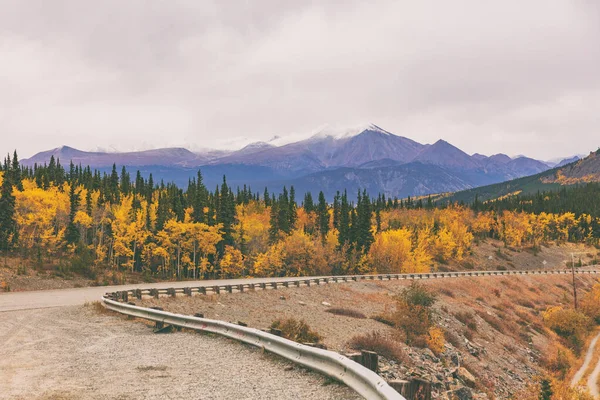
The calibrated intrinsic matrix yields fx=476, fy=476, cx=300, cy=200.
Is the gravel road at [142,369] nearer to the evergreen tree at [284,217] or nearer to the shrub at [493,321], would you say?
the shrub at [493,321]

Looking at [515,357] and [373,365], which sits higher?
[373,365]

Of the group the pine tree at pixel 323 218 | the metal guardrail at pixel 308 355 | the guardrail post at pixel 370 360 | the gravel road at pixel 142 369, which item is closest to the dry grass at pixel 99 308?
the gravel road at pixel 142 369

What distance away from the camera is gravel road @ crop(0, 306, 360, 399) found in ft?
27.6

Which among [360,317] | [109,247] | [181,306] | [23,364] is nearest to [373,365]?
[23,364]

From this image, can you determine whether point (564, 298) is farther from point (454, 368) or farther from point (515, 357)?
point (454, 368)

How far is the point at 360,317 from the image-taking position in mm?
34688

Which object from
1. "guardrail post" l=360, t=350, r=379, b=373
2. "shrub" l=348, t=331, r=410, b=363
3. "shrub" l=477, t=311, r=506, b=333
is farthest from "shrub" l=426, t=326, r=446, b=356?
"guardrail post" l=360, t=350, r=379, b=373

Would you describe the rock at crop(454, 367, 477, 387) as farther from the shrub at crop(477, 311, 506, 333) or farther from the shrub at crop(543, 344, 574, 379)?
the shrub at crop(477, 311, 506, 333)

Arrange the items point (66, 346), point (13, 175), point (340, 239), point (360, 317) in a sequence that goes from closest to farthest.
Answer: point (66, 346) < point (360, 317) < point (13, 175) < point (340, 239)

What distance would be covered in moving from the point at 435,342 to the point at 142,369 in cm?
2481

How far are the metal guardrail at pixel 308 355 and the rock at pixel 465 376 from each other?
18507 mm

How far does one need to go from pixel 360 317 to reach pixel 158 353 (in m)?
24.1

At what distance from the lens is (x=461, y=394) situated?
25234 mm

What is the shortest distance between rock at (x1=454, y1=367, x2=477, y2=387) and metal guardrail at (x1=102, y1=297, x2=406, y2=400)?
60.7 ft
